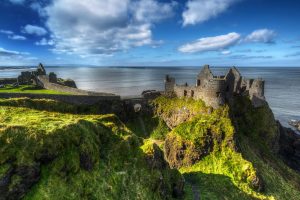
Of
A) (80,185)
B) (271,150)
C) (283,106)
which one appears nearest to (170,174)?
(80,185)

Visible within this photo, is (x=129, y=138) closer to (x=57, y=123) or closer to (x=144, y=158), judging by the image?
(x=144, y=158)

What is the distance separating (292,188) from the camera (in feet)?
136

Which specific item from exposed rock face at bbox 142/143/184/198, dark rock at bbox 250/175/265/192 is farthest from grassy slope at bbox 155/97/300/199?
exposed rock face at bbox 142/143/184/198

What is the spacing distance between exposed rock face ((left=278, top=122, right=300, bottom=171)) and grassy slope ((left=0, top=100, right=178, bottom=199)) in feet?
137

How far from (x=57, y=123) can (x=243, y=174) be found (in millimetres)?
27910

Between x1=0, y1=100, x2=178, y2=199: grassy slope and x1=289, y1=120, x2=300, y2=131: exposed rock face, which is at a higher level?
x1=0, y1=100, x2=178, y2=199: grassy slope

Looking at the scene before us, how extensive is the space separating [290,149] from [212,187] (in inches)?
1364

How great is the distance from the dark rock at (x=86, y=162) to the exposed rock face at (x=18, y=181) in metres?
3.76

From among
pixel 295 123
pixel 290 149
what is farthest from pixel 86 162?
pixel 295 123

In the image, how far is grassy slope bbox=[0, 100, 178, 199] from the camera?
1970cm

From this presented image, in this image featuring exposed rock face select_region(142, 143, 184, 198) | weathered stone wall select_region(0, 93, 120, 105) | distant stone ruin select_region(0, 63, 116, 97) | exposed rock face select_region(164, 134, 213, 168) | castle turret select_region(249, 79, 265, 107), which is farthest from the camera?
castle turret select_region(249, 79, 265, 107)

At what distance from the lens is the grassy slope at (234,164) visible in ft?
124

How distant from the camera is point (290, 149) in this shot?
206ft

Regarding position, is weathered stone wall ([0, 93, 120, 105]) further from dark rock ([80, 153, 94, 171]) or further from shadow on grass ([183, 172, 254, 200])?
dark rock ([80, 153, 94, 171])
